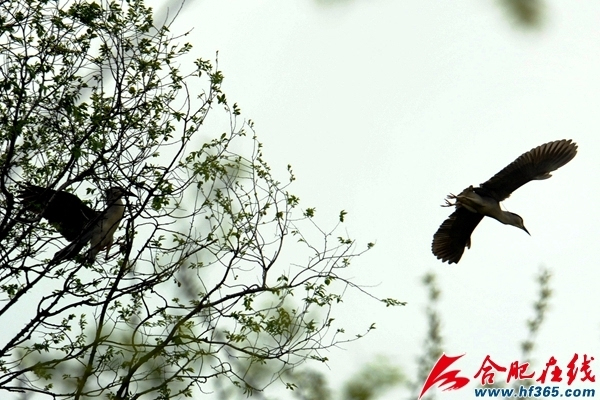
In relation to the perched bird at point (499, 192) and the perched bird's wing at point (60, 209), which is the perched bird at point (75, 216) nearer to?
the perched bird's wing at point (60, 209)

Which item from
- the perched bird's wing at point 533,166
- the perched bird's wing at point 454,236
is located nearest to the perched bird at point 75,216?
the perched bird's wing at point 533,166

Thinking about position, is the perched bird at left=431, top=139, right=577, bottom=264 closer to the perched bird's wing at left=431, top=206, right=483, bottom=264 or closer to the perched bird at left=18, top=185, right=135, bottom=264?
the perched bird's wing at left=431, top=206, right=483, bottom=264

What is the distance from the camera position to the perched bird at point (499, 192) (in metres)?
7.55

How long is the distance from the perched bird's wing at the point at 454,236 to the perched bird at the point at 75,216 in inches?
139

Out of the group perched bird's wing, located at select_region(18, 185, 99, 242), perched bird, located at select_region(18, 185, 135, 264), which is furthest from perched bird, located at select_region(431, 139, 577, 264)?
perched bird's wing, located at select_region(18, 185, 99, 242)

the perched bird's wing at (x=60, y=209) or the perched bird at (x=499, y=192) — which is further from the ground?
the perched bird at (x=499, y=192)

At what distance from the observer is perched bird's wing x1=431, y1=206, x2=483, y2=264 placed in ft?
28.0

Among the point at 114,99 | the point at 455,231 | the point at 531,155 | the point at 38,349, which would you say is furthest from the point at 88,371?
the point at 455,231

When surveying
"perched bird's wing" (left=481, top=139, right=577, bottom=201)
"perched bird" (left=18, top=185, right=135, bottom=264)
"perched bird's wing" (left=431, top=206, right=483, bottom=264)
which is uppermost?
"perched bird's wing" (left=431, top=206, right=483, bottom=264)

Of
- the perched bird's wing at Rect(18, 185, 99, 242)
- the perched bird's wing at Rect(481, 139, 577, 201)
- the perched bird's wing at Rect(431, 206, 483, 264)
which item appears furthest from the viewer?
the perched bird's wing at Rect(431, 206, 483, 264)

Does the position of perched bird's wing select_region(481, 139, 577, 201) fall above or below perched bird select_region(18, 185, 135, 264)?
above

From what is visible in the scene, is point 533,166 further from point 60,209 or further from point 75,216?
point 60,209

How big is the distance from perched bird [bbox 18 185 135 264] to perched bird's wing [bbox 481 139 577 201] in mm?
3317

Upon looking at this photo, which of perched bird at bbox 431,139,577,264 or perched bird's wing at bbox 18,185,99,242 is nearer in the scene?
perched bird's wing at bbox 18,185,99,242
